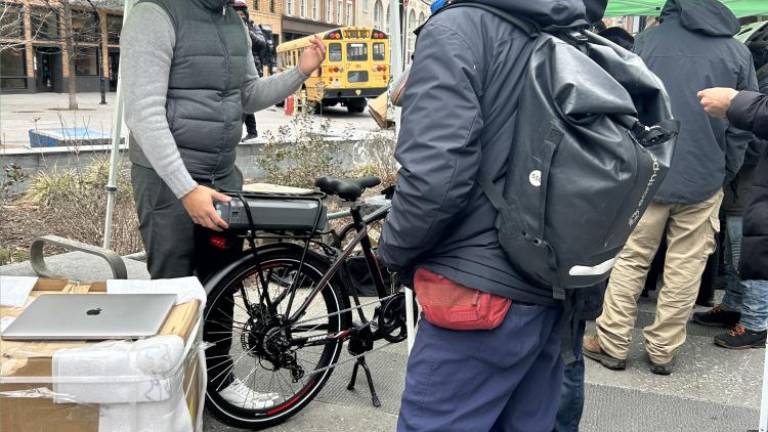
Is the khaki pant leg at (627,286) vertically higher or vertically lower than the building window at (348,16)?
lower

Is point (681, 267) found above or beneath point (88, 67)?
above

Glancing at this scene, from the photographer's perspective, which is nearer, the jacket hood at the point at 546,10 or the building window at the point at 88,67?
the jacket hood at the point at 546,10

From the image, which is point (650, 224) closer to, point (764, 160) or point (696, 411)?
point (764, 160)

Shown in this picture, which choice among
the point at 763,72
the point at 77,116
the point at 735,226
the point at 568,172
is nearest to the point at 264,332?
the point at 568,172

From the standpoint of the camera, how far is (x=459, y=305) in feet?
5.88

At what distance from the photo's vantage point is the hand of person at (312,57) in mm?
3113

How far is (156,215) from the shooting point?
2.73m

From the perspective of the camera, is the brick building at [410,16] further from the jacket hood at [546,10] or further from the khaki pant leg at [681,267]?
the khaki pant leg at [681,267]

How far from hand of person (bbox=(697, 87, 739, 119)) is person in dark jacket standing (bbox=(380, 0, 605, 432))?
134cm

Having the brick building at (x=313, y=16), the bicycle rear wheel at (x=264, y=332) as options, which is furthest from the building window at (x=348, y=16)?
the bicycle rear wheel at (x=264, y=332)

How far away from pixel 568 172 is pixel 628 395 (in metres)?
2.47

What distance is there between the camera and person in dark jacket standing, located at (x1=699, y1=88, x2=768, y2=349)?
2.78 meters

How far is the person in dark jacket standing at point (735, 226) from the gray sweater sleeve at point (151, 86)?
3799mm

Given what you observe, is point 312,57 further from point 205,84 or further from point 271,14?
point 271,14
